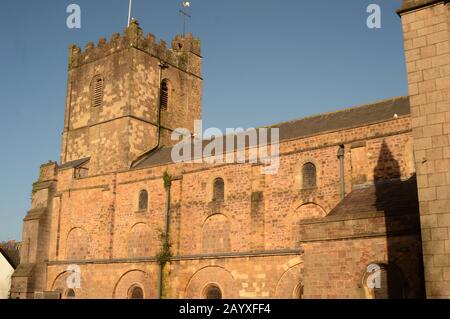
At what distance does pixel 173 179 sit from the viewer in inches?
1163

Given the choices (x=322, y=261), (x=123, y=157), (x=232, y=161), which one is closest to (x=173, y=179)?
(x=232, y=161)

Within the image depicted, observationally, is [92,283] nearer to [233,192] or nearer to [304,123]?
[233,192]

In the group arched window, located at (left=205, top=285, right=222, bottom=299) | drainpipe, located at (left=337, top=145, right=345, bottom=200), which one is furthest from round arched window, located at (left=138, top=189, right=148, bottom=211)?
drainpipe, located at (left=337, top=145, right=345, bottom=200)

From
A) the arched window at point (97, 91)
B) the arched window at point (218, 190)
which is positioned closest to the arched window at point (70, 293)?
the arched window at point (218, 190)

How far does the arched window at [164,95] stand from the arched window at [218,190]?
512 inches

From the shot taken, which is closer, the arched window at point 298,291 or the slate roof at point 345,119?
the arched window at point 298,291

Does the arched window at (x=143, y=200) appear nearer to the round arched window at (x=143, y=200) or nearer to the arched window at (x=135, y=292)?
the round arched window at (x=143, y=200)

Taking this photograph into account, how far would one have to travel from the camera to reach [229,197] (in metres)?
26.8

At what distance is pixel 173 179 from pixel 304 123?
25.7 feet

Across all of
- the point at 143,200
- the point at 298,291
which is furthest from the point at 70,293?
the point at 298,291

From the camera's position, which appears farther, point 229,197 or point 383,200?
point 229,197

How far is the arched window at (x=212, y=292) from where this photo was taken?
2600cm

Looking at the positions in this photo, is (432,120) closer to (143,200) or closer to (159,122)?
(143,200)

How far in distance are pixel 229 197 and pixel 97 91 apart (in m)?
16.7
